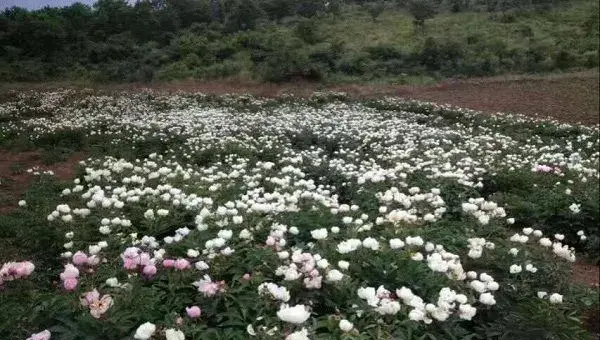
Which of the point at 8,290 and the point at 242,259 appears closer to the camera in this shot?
the point at 8,290

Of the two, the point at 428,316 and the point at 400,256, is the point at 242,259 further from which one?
the point at 428,316

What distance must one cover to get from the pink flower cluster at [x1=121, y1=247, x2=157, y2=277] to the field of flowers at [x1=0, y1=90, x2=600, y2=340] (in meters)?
0.01

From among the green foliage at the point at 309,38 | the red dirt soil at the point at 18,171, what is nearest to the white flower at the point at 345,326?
the red dirt soil at the point at 18,171

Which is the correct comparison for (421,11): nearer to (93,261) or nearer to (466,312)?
(466,312)

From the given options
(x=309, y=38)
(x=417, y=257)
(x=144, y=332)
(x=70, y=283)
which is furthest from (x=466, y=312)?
(x=309, y=38)

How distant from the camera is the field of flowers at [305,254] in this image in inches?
107

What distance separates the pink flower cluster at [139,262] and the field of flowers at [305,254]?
1 cm

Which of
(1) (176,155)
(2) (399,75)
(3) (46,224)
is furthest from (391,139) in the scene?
(2) (399,75)

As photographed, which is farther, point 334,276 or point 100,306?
point 334,276

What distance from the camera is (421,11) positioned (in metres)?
33.2

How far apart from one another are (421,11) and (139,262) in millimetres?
33085

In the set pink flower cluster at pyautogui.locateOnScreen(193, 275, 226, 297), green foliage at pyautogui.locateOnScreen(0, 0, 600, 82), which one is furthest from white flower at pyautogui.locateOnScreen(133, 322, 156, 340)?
green foliage at pyautogui.locateOnScreen(0, 0, 600, 82)

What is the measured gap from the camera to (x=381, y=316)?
284cm

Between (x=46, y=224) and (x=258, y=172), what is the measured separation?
2633 millimetres
